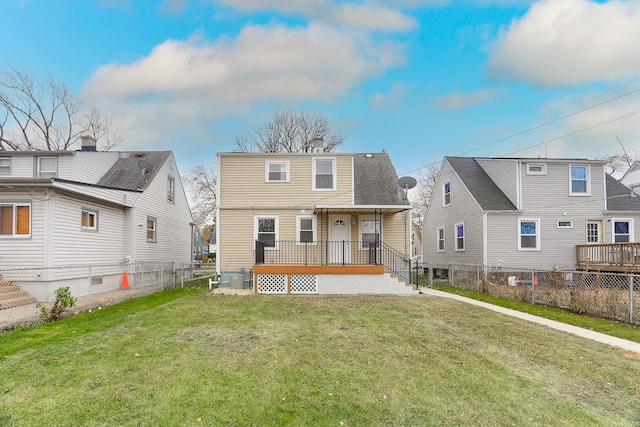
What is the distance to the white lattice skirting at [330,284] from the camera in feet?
39.9

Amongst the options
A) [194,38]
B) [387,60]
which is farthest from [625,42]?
[194,38]

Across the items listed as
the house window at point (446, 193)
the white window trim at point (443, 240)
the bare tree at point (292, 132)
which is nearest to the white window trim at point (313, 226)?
the house window at point (446, 193)

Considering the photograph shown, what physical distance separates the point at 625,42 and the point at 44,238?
2071cm

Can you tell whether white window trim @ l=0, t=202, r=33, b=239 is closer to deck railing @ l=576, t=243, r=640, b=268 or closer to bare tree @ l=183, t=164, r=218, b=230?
deck railing @ l=576, t=243, r=640, b=268

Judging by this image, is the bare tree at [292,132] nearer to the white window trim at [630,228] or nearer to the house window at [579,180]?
the house window at [579,180]

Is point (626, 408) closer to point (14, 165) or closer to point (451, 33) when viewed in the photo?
point (451, 33)

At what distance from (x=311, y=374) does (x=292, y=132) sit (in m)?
27.4

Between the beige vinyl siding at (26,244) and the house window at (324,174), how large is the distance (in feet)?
29.5

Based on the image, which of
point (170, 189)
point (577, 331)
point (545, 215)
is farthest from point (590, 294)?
point (170, 189)

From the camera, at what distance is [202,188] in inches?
1257

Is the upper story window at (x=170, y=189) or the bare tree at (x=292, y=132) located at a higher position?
the bare tree at (x=292, y=132)

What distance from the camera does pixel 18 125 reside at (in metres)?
24.3

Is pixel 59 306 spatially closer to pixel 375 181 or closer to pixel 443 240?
pixel 375 181

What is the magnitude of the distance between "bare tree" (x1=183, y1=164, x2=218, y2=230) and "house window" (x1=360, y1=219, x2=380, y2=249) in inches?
819
